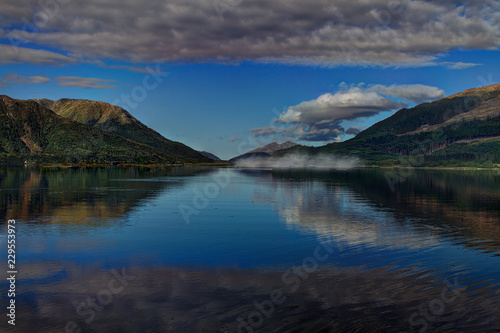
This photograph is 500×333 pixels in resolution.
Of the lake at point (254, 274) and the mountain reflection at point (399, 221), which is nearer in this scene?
the lake at point (254, 274)

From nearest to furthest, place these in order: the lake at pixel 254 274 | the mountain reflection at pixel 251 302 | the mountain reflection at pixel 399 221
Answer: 1. the mountain reflection at pixel 251 302
2. the lake at pixel 254 274
3. the mountain reflection at pixel 399 221

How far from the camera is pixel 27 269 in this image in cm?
2884

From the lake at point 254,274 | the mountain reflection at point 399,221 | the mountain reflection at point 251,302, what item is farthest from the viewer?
the mountain reflection at point 399,221

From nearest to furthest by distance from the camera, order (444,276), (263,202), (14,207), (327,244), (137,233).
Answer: (444,276)
(327,244)
(137,233)
(14,207)
(263,202)

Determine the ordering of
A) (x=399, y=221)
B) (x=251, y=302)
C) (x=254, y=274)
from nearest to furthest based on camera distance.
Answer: (x=251, y=302) < (x=254, y=274) < (x=399, y=221)

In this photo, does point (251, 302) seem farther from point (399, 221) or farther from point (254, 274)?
point (399, 221)

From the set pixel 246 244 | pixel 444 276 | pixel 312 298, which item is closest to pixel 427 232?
pixel 444 276

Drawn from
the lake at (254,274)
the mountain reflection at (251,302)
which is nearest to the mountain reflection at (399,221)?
the lake at (254,274)

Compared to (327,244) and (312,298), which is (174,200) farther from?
(312,298)

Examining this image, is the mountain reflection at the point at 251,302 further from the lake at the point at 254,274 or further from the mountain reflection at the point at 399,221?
the mountain reflection at the point at 399,221

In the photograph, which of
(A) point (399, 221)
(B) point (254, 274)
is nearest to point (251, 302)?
(B) point (254, 274)

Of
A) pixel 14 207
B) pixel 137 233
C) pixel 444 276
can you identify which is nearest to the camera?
pixel 444 276

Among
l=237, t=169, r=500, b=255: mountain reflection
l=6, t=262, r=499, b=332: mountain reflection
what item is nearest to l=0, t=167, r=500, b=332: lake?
l=6, t=262, r=499, b=332: mountain reflection

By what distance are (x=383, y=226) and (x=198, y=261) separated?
28.2 meters
